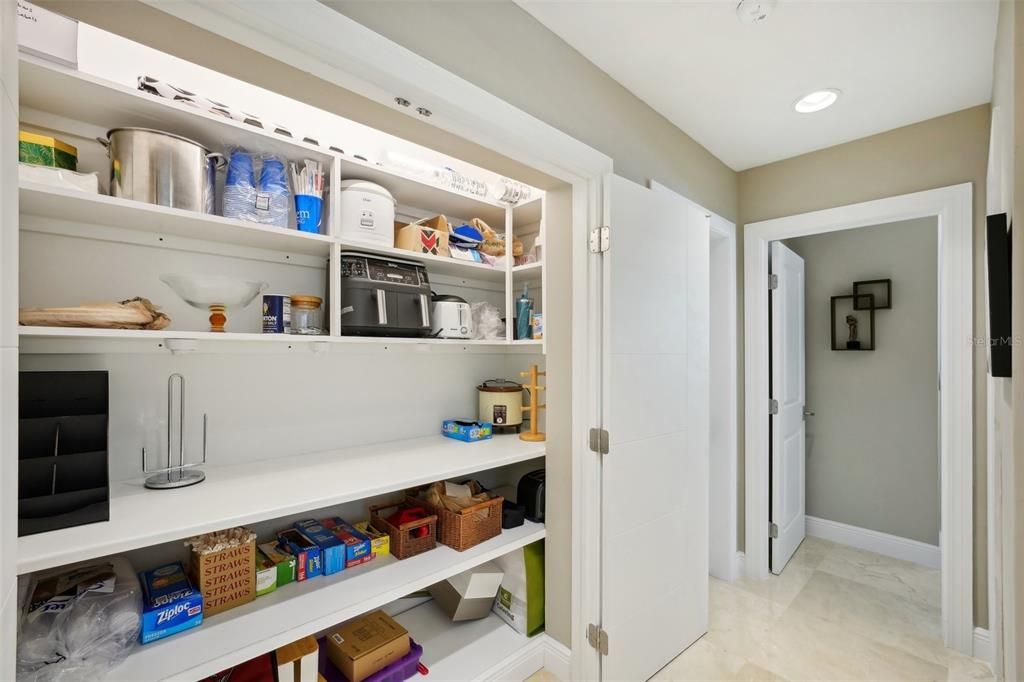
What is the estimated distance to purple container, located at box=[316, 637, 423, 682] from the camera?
150cm

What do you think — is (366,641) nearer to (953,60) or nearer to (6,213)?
(6,213)

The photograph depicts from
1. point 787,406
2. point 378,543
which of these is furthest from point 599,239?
point 787,406

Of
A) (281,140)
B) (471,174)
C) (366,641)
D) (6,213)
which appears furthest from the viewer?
(471,174)

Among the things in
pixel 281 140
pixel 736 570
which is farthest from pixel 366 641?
pixel 736 570

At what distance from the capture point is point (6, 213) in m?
0.60

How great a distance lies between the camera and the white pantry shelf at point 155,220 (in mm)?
1099

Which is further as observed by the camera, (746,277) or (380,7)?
(746,277)

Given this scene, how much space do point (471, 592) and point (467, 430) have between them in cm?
65

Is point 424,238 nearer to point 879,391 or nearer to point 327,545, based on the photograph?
point 327,545

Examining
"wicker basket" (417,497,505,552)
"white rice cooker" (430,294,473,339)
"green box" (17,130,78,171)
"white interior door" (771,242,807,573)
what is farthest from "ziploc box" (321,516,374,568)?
"white interior door" (771,242,807,573)

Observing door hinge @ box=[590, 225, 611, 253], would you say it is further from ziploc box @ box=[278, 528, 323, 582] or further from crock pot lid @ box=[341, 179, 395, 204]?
ziploc box @ box=[278, 528, 323, 582]

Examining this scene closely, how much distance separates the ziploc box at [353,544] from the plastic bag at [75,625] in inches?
21.7

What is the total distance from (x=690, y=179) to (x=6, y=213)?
2465 millimetres

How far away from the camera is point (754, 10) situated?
147cm
